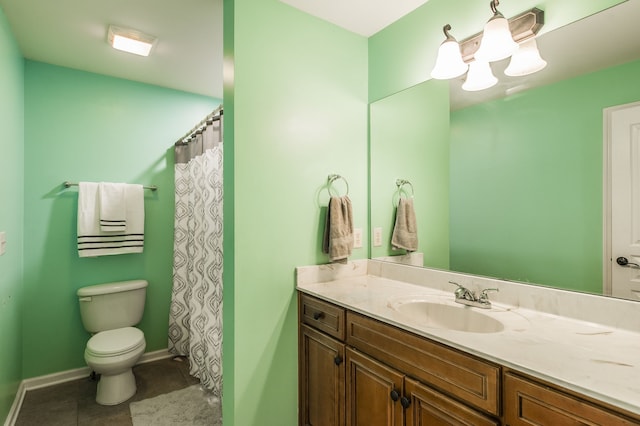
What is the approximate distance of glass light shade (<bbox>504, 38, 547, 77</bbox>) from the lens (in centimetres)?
131

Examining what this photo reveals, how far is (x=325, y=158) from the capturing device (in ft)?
6.08

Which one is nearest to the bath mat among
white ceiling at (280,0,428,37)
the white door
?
the white door

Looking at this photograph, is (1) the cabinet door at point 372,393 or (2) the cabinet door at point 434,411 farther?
(1) the cabinet door at point 372,393

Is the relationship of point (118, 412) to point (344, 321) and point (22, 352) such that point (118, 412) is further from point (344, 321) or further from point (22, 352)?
point (344, 321)

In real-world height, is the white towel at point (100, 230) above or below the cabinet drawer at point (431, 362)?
above

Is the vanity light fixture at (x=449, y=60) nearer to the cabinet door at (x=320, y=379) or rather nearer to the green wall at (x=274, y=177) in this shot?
the green wall at (x=274, y=177)

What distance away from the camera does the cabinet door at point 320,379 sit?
1441mm

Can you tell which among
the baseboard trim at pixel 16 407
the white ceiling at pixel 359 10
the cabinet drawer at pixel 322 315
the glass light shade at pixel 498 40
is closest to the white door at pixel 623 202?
the glass light shade at pixel 498 40

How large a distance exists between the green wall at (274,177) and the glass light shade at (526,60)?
2.99 feet

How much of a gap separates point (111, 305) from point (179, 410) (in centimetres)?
101

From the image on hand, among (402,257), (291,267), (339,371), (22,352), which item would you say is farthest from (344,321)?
(22,352)

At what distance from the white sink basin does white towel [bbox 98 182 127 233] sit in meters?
2.31

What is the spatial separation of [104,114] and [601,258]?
132 inches

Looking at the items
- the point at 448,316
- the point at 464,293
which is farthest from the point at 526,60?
the point at 448,316
